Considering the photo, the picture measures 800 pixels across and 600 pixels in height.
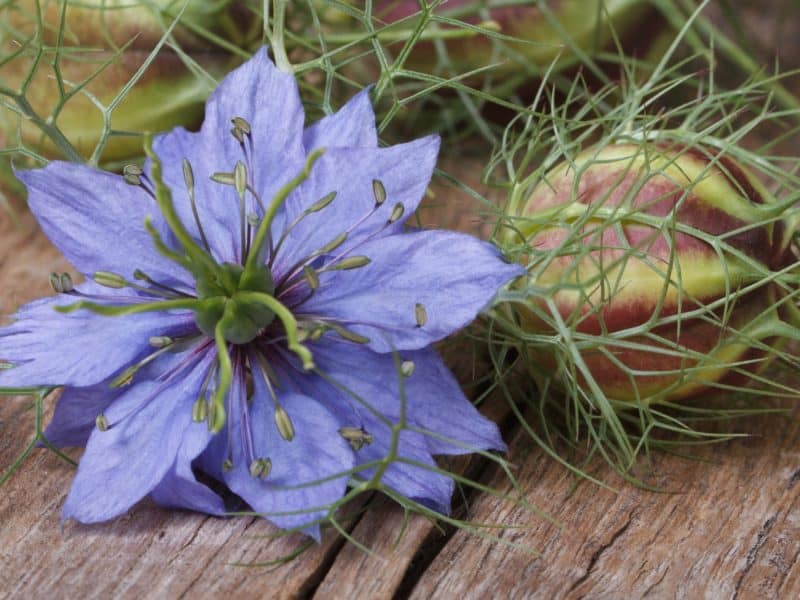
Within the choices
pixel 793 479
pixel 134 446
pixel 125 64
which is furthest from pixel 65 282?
pixel 793 479

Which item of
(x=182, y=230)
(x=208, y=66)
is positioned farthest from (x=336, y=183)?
(x=208, y=66)

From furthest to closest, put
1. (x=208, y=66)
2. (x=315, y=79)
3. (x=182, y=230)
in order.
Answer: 1. (x=315, y=79)
2. (x=208, y=66)
3. (x=182, y=230)

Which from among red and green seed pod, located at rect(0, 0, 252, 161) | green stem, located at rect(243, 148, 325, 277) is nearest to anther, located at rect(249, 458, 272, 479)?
green stem, located at rect(243, 148, 325, 277)

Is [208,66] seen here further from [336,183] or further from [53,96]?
[336,183]

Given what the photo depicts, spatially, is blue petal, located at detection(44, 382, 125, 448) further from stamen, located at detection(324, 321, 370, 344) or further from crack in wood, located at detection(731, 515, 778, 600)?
crack in wood, located at detection(731, 515, 778, 600)

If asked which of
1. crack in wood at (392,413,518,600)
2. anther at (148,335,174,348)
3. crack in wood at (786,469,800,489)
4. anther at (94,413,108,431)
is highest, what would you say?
anther at (148,335,174,348)

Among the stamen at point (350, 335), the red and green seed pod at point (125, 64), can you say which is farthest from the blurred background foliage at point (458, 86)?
the stamen at point (350, 335)
